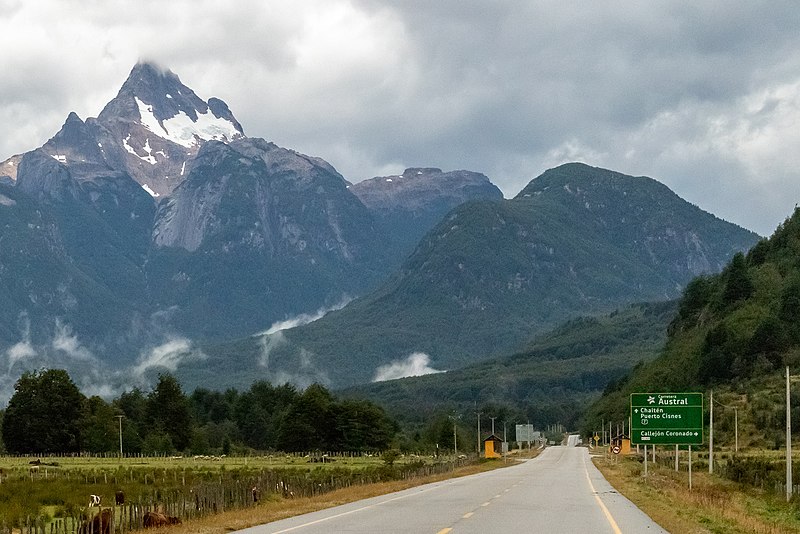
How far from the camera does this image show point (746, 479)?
74.2 metres

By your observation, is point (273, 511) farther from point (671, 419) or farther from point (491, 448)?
point (491, 448)

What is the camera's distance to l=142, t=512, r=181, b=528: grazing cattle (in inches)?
1364

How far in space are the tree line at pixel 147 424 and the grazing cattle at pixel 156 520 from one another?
119m

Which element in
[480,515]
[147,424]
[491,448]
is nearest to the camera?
[480,515]

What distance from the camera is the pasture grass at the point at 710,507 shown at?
111 feet

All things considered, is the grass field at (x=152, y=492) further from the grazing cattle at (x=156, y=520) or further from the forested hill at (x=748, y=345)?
the forested hill at (x=748, y=345)

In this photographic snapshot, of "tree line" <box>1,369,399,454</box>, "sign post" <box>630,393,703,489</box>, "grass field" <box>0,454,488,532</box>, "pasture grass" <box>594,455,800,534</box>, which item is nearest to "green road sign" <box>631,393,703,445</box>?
"sign post" <box>630,393,703,489</box>

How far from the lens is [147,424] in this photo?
16662 cm

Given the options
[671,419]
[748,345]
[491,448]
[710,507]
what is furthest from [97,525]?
[748,345]

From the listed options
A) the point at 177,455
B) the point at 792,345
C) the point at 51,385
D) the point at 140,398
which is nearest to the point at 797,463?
the point at 792,345

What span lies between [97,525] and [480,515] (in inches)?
429

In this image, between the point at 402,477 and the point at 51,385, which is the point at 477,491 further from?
the point at 51,385

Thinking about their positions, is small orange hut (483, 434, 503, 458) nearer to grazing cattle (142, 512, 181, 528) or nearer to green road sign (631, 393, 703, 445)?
green road sign (631, 393, 703, 445)

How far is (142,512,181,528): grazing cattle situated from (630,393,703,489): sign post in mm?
36893
